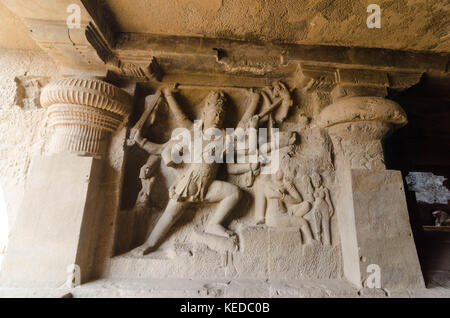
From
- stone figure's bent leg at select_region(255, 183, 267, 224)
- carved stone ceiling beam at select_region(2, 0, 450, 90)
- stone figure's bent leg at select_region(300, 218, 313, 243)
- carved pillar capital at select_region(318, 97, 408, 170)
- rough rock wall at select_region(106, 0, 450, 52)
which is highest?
rough rock wall at select_region(106, 0, 450, 52)

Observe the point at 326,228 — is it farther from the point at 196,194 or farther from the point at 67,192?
the point at 67,192

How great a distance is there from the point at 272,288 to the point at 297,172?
3.79 feet

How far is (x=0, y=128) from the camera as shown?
2.47 metres

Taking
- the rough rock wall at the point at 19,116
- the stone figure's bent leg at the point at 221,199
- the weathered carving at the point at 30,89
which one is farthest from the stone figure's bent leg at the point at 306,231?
the weathered carving at the point at 30,89

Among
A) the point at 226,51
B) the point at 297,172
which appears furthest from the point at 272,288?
the point at 226,51

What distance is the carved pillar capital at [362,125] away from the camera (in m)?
2.30

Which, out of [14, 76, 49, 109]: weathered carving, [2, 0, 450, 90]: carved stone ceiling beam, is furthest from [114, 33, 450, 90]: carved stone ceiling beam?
[14, 76, 49, 109]: weathered carving

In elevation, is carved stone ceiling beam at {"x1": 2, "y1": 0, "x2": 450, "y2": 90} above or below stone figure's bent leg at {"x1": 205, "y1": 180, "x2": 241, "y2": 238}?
above

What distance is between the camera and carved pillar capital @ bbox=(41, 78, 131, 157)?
2.21 m

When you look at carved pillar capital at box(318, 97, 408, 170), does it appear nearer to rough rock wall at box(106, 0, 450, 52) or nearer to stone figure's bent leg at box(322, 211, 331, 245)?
stone figure's bent leg at box(322, 211, 331, 245)

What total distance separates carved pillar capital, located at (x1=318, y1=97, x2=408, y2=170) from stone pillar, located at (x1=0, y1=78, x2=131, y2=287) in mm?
2248

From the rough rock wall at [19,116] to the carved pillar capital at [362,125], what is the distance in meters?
3.14

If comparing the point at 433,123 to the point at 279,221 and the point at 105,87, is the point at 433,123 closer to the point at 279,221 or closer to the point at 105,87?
the point at 279,221

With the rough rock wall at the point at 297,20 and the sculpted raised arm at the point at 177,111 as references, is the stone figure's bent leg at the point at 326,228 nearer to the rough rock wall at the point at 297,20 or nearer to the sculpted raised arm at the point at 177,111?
the sculpted raised arm at the point at 177,111
